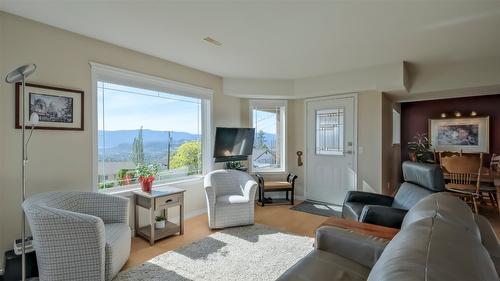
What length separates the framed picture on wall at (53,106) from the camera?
238cm

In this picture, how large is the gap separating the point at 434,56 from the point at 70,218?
4.59 meters

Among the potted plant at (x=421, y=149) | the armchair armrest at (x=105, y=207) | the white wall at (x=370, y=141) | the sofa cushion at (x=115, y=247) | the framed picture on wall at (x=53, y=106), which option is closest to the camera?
the sofa cushion at (x=115, y=247)

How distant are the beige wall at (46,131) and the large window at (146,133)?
209 mm

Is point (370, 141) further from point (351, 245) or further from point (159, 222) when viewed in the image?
point (159, 222)

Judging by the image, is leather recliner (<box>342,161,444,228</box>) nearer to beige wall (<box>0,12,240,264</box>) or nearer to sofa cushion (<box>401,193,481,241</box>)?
sofa cushion (<box>401,193,481,241</box>)

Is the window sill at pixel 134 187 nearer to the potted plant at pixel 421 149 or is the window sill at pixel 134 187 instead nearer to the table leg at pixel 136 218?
the table leg at pixel 136 218

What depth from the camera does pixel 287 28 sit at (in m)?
2.55

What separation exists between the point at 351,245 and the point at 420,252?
33.9 inches

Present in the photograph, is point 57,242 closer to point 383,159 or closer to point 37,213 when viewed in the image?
point 37,213

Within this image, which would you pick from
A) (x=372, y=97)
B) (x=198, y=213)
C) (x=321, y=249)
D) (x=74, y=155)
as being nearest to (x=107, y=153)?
(x=74, y=155)

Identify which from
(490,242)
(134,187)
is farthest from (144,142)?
(490,242)

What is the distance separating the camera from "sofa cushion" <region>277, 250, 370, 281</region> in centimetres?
142

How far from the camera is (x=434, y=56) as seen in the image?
340 cm

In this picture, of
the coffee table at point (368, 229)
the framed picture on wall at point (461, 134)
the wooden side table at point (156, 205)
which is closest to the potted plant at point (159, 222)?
the wooden side table at point (156, 205)
